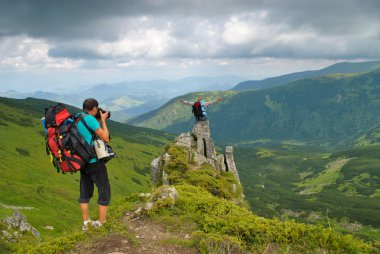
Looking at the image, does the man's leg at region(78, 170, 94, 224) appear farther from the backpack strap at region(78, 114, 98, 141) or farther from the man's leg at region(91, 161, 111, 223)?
the backpack strap at region(78, 114, 98, 141)

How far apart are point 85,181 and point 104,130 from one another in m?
2.54

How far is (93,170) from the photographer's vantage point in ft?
41.9

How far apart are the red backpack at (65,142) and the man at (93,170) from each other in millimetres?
296

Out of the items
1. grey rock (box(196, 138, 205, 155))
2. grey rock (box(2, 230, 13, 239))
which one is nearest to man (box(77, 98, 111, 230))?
grey rock (box(196, 138, 205, 155))

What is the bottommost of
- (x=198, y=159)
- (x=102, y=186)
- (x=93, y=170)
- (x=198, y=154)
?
(x=198, y=159)

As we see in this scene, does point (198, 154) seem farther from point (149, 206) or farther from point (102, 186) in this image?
point (102, 186)

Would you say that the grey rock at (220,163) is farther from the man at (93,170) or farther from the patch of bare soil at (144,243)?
the man at (93,170)

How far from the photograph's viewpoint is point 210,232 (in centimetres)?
1252

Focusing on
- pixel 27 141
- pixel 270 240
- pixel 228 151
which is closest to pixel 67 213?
pixel 228 151

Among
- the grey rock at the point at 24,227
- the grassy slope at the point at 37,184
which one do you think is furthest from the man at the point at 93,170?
the grey rock at the point at 24,227

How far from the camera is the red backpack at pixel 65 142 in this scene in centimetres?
1184

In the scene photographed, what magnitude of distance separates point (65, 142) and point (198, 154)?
73.6ft

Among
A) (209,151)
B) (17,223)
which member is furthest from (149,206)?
(17,223)

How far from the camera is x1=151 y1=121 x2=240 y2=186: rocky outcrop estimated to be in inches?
1256
